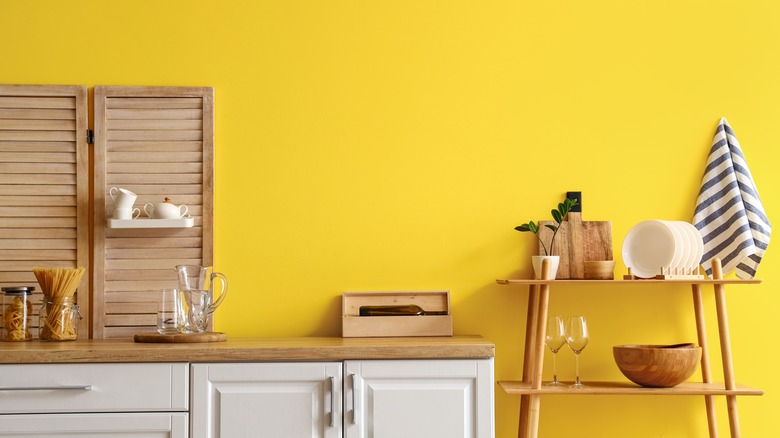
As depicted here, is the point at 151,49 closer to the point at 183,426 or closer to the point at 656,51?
the point at 183,426

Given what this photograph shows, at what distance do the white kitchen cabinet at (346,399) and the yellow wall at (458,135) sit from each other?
0.52 m

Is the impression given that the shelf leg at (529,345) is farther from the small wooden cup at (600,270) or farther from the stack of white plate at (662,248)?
the stack of white plate at (662,248)

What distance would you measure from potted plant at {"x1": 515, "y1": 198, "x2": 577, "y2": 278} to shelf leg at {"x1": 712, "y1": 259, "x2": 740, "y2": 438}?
→ 53cm

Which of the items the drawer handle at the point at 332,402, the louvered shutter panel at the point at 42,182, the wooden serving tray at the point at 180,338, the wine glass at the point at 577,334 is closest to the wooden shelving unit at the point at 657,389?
the wine glass at the point at 577,334

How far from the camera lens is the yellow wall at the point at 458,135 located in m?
3.05

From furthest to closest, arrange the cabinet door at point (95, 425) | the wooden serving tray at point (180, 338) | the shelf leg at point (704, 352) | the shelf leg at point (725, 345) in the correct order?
the shelf leg at point (704, 352) < the shelf leg at point (725, 345) < the wooden serving tray at point (180, 338) < the cabinet door at point (95, 425)

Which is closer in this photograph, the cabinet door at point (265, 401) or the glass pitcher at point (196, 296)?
the cabinet door at point (265, 401)

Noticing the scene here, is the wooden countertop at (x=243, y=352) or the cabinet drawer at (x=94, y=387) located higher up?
the wooden countertop at (x=243, y=352)

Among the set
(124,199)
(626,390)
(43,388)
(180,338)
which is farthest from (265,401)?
(626,390)

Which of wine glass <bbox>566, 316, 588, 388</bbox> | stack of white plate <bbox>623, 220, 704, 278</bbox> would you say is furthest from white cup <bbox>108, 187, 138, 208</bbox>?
stack of white plate <bbox>623, 220, 704, 278</bbox>

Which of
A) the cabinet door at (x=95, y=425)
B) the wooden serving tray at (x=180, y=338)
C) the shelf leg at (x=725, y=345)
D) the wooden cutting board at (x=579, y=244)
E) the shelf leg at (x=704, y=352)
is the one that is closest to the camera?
the cabinet door at (x=95, y=425)

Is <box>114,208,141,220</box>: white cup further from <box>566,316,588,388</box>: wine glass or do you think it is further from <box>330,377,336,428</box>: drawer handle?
<box>566,316,588,388</box>: wine glass

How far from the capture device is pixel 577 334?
2.83m

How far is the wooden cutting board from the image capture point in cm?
300
